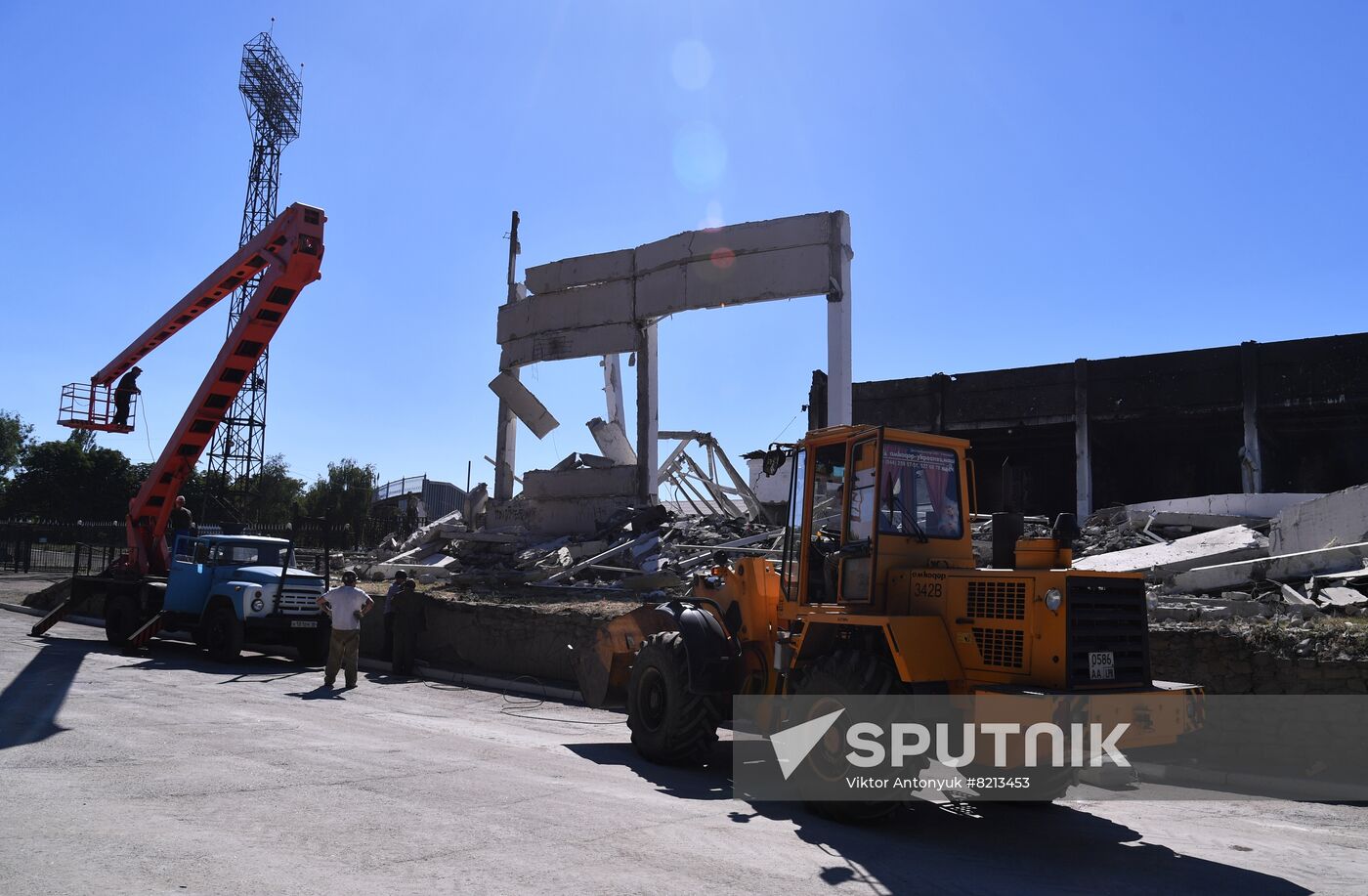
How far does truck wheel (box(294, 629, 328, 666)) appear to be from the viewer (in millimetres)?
15756

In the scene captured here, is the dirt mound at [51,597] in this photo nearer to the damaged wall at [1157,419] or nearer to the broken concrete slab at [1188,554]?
the broken concrete slab at [1188,554]

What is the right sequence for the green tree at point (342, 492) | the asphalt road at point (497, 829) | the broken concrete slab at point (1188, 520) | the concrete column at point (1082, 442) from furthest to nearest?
the green tree at point (342, 492)
the concrete column at point (1082, 442)
the broken concrete slab at point (1188, 520)
the asphalt road at point (497, 829)

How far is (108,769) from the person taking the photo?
7.18 m

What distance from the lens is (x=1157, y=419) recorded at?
94.8ft

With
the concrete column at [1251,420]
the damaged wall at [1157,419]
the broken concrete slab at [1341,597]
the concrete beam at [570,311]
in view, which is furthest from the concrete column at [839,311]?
the concrete column at [1251,420]

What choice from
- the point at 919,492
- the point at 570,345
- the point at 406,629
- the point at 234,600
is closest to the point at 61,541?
the point at 570,345

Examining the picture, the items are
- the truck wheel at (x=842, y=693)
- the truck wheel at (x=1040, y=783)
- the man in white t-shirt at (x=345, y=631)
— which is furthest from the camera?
the man in white t-shirt at (x=345, y=631)

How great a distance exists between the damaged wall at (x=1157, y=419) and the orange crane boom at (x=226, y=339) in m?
17.1

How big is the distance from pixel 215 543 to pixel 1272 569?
16.0 meters

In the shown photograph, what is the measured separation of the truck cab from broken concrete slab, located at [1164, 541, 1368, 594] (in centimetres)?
1310

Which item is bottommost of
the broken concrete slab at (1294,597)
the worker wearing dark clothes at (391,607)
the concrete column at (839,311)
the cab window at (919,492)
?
the worker wearing dark clothes at (391,607)

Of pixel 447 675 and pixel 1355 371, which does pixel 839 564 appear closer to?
pixel 447 675

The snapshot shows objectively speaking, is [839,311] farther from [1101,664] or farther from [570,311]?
[1101,664]

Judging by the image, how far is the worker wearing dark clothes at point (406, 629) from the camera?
15.4m
